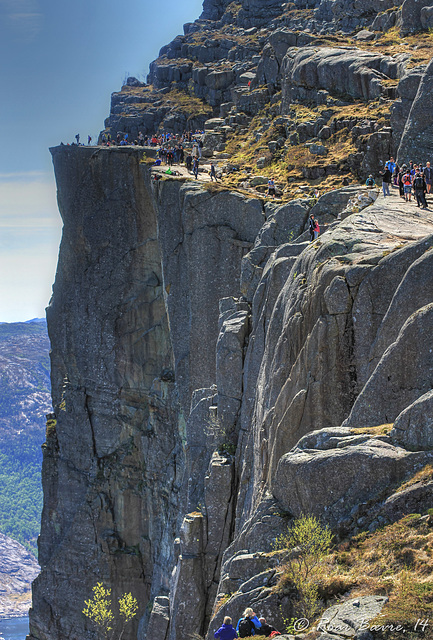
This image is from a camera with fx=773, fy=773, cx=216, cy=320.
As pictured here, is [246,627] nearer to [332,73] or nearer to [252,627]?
A: [252,627]

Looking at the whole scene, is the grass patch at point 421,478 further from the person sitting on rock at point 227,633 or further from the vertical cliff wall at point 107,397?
the vertical cliff wall at point 107,397

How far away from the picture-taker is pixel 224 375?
43.2 metres

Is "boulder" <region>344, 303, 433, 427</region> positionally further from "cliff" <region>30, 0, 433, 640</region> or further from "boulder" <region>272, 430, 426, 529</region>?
"boulder" <region>272, 430, 426, 529</region>

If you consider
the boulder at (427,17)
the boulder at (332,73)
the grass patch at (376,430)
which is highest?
the boulder at (427,17)

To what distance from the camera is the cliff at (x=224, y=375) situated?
23125 millimetres

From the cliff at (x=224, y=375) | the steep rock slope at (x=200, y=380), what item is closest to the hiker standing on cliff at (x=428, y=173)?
the cliff at (x=224, y=375)

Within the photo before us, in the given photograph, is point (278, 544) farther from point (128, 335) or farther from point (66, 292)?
point (66, 292)

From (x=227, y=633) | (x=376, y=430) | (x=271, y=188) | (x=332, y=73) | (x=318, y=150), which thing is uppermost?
(x=332, y=73)

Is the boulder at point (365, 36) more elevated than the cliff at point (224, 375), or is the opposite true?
the boulder at point (365, 36)

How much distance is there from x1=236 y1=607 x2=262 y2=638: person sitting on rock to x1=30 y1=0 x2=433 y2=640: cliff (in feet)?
4.88

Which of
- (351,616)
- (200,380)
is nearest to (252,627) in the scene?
(351,616)

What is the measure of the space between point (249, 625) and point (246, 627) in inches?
3.5

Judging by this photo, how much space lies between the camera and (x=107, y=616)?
72125 mm

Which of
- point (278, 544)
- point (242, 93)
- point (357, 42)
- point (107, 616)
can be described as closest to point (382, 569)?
point (278, 544)
